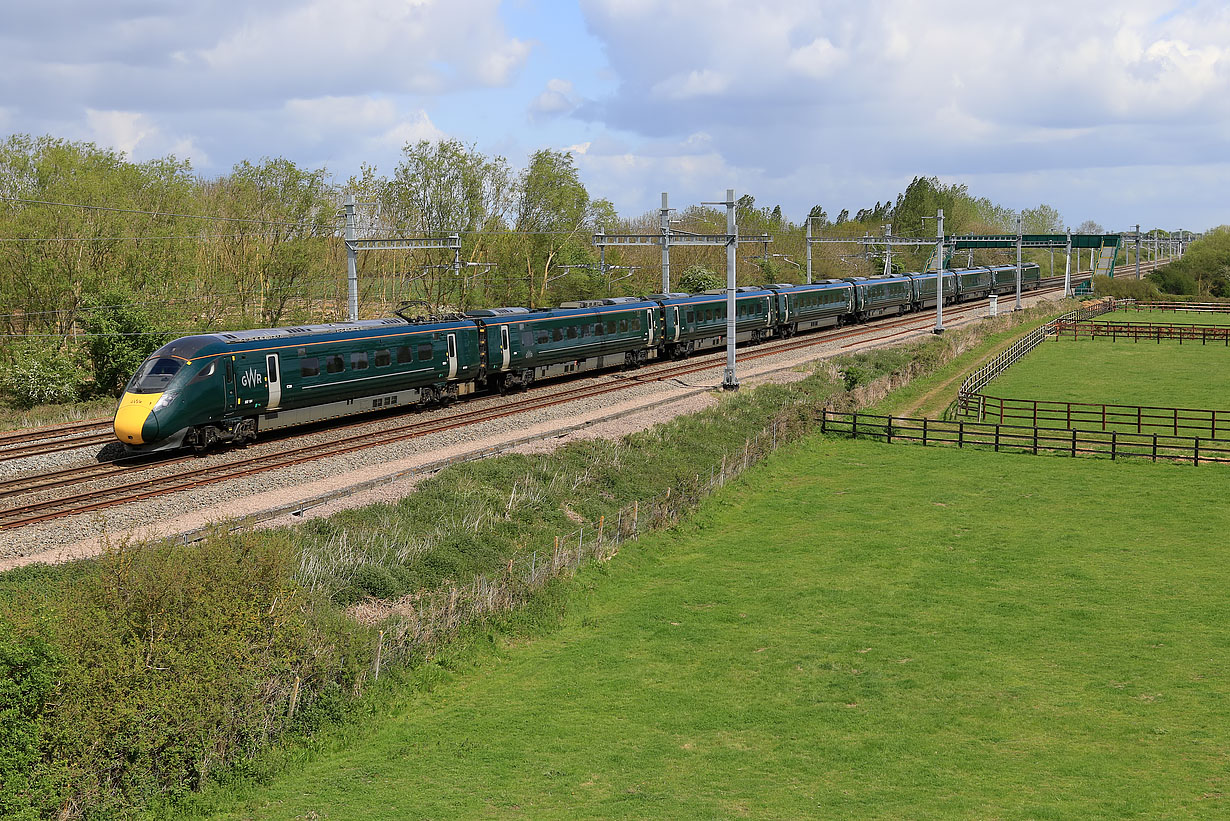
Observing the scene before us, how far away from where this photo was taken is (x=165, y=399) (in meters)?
30.4

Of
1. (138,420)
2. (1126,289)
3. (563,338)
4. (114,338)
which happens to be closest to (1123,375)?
(563,338)

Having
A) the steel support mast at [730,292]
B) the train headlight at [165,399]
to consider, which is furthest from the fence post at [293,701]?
the steel support mast at [730,292]

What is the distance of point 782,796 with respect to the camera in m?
16.1

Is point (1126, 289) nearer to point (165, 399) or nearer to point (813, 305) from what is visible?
point (813, 305)

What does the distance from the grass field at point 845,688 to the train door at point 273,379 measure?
42.8 ft

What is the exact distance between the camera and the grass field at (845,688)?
16.1 m

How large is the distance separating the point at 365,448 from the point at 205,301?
34.5 meters

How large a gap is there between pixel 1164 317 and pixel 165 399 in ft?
323

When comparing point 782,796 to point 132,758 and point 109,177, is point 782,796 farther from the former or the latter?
point 109,177

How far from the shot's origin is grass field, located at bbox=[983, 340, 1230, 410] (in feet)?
173

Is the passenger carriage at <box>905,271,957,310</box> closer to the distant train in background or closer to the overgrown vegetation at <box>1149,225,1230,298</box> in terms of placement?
the distant train in background

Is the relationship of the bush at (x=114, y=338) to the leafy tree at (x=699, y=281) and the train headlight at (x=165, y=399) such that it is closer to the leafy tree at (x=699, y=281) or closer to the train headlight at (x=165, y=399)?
the train headlight at (x=165, y=399)

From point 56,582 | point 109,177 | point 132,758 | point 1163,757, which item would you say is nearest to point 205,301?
point 109,177

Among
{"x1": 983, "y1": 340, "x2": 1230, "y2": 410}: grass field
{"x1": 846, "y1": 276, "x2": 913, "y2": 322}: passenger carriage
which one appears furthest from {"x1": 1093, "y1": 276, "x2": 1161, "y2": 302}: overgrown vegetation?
{"x1": 983, "y1": 340, "x2": 1230, "y2": 410}: grass field
